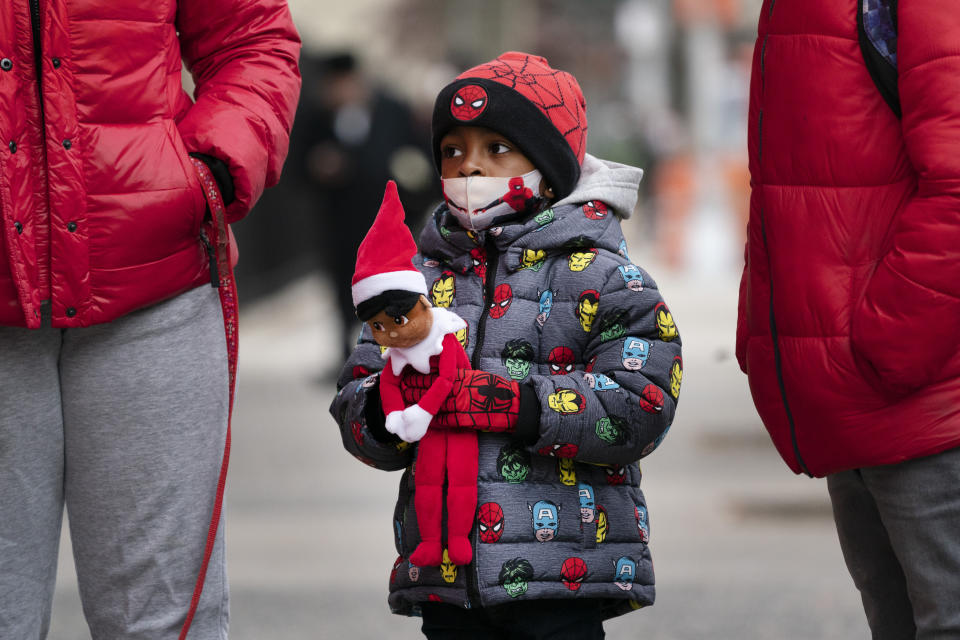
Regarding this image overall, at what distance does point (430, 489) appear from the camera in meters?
2.66

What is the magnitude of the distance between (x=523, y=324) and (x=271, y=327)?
11.5 meters

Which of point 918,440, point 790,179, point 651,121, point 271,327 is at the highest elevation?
point 790,179

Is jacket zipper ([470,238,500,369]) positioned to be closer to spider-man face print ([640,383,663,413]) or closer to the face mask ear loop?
the face mask ear loop

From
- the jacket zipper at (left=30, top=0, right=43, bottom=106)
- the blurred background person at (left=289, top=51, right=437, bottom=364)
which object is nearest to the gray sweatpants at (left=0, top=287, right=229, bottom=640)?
the jacket zipper at (left=30, top=0, right=43, bottom=106)

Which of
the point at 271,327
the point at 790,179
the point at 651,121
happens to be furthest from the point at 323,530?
the point at 651,121

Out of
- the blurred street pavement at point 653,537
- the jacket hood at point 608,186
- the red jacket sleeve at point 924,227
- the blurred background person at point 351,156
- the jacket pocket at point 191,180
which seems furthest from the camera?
the blurred background person at point 351,156

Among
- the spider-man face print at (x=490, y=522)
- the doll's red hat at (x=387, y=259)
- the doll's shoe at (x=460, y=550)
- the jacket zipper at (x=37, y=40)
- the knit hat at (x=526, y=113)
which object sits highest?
the jacket zipper at (x=37, y=40)

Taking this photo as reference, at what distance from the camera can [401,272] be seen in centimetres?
254

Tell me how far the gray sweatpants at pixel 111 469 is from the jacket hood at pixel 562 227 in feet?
1.71

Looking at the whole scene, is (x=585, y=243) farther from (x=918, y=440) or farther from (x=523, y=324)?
(x=918, y=440)

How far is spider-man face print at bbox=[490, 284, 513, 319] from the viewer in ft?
9.00

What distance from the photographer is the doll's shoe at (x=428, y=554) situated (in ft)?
8.62

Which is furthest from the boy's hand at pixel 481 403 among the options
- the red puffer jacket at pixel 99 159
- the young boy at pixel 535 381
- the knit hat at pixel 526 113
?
the red puffer jacket at pixel 99 159

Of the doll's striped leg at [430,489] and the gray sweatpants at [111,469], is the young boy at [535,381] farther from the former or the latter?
the gray sweatpants at [111,469]
